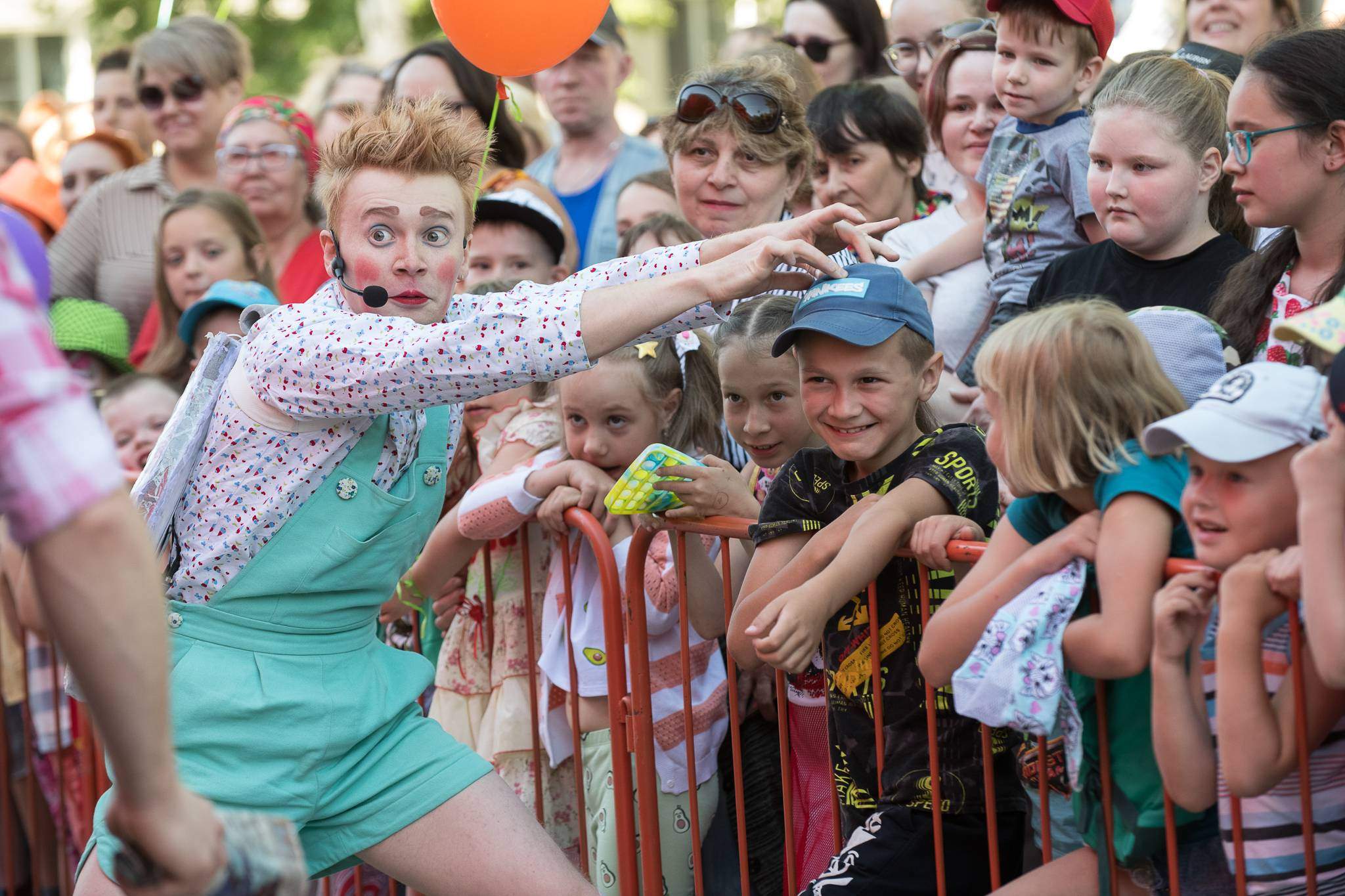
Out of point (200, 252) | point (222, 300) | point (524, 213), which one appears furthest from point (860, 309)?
point (200, 252)

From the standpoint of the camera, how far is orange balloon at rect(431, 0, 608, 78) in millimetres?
4277

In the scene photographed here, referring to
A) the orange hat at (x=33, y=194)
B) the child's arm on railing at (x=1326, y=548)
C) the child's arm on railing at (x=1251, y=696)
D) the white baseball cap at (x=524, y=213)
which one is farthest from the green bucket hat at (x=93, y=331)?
the child's arm on railing at (x=1326, y=548)

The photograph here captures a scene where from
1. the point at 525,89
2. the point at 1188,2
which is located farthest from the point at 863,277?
the point at 525,89

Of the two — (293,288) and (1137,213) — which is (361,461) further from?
(293,288)

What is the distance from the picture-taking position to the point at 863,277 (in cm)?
342

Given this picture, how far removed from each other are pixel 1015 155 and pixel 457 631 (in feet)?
7.21

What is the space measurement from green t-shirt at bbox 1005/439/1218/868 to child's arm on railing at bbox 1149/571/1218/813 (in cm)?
11

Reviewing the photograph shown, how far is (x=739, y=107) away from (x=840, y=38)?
1.81 meters

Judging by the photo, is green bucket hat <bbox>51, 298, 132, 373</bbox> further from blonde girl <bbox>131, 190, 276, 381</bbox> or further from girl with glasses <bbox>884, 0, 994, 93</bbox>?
girl with glasses <bbox>884, 0, 994, 93</bbox>

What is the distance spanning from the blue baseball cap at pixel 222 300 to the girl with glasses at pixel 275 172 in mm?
883

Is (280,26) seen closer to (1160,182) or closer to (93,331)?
(93,331)

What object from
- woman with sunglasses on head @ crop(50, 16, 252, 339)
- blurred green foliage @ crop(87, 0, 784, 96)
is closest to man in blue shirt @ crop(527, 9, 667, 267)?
woman with sunglasses on head @ crop(50, 16, 252, 339)

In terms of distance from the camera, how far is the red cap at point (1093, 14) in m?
4.34

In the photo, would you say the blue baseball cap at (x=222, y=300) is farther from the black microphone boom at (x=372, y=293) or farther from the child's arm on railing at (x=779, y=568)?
the child's arm on railing at (x=779, y=568)
